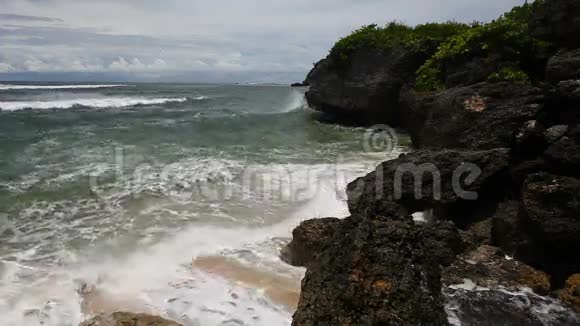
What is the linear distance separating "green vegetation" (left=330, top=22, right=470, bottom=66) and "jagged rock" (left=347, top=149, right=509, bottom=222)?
35.6 ft

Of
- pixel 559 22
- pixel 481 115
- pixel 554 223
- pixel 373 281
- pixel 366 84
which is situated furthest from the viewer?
pixel 366 84

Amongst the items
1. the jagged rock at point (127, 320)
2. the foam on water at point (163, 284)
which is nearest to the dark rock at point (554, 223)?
the foam on water at point (163, 284)

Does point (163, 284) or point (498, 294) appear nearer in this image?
point (498, 294)

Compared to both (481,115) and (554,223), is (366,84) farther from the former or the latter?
(554,223)

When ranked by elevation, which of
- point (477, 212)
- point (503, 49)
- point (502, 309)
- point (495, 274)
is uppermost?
point (503, 49)

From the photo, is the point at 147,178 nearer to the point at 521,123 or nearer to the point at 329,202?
the point at 329,202

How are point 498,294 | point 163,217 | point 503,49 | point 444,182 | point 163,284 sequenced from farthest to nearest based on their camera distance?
point 503,49, point 163,217, point 444,182, point 163,284, point 498,294

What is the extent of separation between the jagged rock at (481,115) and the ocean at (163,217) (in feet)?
7.77

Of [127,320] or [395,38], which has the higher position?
[395,38]

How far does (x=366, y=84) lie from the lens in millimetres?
18734

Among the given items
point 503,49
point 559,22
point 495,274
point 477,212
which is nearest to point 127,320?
point 495,274

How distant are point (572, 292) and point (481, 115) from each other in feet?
15.1

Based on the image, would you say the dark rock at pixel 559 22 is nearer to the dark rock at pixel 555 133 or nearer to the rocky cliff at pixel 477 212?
the rocky cliff at pixel 477 212

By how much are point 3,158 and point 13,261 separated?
7210 millimetres
